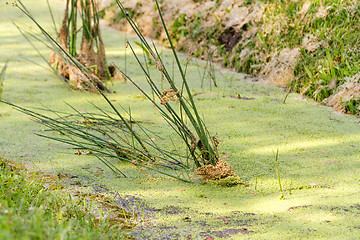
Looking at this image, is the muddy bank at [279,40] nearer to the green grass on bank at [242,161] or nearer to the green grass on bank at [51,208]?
the green grass on bank at [242,161]

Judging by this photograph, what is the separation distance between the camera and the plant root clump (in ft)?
5.52

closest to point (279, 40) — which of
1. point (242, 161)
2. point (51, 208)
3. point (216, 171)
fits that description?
point (242, 161)

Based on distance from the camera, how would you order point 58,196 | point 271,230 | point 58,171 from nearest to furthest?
point 271,230 < point 58,196 < point 58,171

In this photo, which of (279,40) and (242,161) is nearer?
(242,161)

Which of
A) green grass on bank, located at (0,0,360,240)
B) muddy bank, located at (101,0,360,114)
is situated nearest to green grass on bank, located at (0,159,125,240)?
green grass on bank, located at (0,0,360,240)

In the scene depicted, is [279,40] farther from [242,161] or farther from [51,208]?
[51,208]

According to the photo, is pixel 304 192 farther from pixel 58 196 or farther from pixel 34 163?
pixel 34 163

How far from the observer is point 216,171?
5.54 ft

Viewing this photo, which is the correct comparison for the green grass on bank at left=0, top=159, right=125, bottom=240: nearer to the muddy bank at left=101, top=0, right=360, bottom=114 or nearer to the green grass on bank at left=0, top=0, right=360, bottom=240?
A: the green grass on bank at left=0, top=0, right=360, bottom=240

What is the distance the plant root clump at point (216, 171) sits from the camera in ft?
5.52

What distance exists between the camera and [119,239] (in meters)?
1.25

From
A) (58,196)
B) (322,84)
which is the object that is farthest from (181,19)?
(58,196)

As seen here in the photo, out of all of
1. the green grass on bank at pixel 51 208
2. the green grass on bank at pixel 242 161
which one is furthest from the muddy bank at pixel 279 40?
the green grass on bank at pixel 51 208

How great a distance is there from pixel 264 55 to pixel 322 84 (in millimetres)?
657
